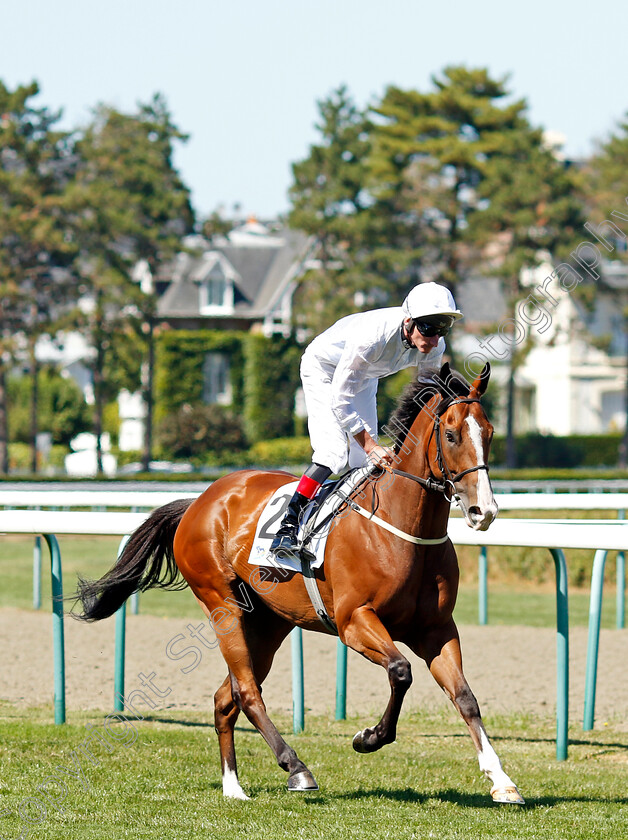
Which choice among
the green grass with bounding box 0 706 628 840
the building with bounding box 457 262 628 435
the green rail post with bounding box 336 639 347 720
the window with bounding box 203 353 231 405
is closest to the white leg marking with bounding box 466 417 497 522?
the green grass with bounding box 0 706 628 840

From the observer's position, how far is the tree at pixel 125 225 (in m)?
30.5

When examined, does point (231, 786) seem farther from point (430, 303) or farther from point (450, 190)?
point (450, 190)

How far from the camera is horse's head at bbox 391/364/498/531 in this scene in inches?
153

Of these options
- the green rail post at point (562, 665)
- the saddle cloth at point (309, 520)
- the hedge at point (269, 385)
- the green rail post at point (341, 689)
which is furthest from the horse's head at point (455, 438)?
the hedge at point (269, 385)

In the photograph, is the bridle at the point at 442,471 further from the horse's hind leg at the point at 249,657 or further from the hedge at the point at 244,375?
the hedge at the point at 244,375

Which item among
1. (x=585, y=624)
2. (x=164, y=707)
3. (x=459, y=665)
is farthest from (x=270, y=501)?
(x=585, y=624)

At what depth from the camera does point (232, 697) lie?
15.2 feet

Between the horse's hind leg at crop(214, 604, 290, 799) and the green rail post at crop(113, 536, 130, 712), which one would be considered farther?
the green rail post at crop(113, 536, 130, 712)

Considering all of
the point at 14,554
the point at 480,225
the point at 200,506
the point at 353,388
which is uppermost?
the point at 480,225

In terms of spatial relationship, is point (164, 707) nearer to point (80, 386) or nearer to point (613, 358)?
point (613, 358)

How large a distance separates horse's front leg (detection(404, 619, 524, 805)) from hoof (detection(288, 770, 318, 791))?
0.58m

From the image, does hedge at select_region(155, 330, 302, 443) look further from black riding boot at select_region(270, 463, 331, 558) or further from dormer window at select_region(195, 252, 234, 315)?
black riding boot at select_region(270, 463, 331, 558)

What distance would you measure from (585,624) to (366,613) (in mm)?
6174

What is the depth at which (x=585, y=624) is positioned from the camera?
9883 mm
